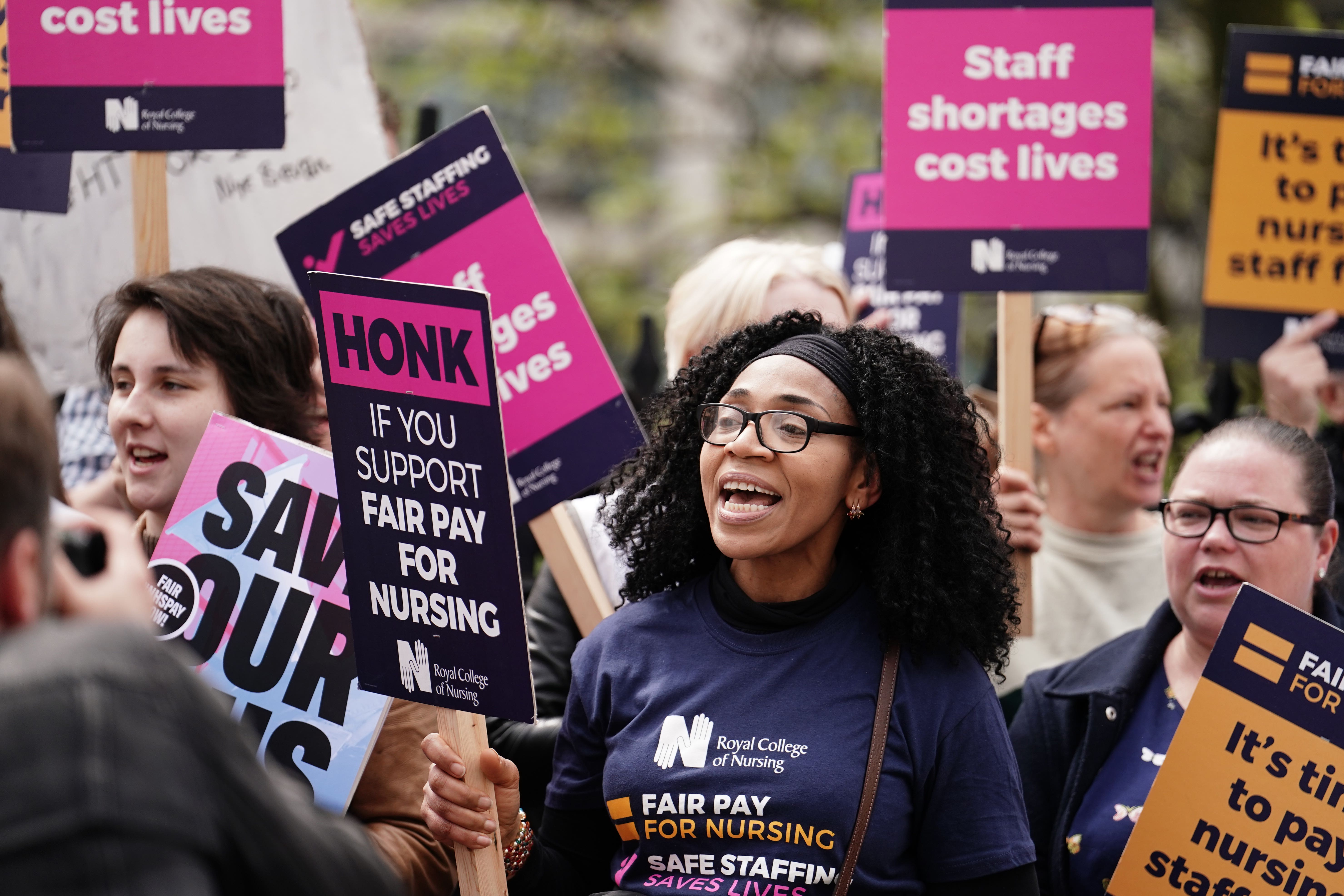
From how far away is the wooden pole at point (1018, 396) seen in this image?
359 cm

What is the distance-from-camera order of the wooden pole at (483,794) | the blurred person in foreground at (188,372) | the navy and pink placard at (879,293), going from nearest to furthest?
the wooden pole at (483,794) < the blurred person in foreground at (188,372) < the navy and pink placard at (879,293)

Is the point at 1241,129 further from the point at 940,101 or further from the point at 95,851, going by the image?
the point at 95,851

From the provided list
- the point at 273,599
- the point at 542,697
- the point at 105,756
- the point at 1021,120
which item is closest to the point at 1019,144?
the point at 1021,120

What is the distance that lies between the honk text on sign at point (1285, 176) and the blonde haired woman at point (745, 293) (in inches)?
53.5

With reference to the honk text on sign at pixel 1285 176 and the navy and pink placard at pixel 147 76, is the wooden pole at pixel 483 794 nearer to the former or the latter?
the navy and pink placard at pixel 147 76

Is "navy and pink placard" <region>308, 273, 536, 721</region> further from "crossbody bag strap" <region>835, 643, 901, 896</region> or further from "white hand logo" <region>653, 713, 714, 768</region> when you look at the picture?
"crossbody bag strap" <region>835, 643, 901, 896</region>

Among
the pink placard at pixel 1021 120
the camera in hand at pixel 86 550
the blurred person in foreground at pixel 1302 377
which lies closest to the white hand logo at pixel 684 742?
the camera in hand at pixel 86 550

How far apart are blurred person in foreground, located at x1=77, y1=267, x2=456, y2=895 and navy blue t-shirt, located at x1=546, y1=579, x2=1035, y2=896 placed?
3.50ft

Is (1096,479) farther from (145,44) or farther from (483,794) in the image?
(145,44)

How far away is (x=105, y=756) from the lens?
1.40 meters

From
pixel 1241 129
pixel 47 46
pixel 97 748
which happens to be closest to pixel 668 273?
pixel 1241 129

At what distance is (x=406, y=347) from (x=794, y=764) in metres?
0.98

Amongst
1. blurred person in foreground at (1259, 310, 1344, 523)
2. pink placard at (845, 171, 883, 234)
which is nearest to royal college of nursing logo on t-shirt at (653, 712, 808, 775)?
blurred person in foreground at (1259, 310, 1344, 523)

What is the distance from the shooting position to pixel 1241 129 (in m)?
4.48
